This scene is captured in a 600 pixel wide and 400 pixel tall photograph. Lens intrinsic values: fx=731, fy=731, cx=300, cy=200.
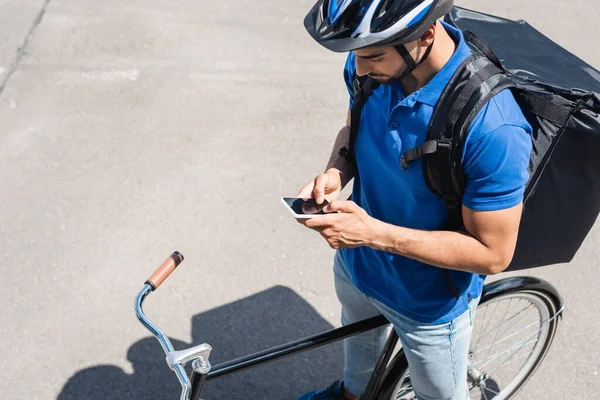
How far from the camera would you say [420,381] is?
2.66 meters

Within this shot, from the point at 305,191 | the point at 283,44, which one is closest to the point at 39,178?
the point at 283,44

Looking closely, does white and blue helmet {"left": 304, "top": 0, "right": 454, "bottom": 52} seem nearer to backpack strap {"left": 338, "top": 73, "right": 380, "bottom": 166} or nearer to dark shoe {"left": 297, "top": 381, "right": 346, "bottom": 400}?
backpack strap {"left": 338, "top": 73, "right": 380, "bottom": 166}

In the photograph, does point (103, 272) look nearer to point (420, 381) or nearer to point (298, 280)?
point (298, 280)

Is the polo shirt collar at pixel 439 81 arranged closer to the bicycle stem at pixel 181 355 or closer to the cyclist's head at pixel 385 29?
the cyclist's head at pixel 385 29

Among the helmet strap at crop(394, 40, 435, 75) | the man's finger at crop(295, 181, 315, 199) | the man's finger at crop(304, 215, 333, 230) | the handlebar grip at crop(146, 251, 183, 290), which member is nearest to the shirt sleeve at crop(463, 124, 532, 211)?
the helmet strap at crop(394, 40, 435, 75)

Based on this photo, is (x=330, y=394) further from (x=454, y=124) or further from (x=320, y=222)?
(x=454, y=124)

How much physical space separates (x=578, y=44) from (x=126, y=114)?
3923mm

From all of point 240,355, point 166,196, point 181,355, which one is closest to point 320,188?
point 181,355

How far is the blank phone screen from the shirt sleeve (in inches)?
17.9

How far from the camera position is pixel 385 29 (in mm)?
2039

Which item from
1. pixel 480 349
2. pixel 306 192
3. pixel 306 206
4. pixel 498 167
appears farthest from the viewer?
pixel 480 349

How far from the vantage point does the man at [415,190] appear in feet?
6.68

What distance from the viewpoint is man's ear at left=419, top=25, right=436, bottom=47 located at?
6.90 ft

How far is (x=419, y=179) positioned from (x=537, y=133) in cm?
39
